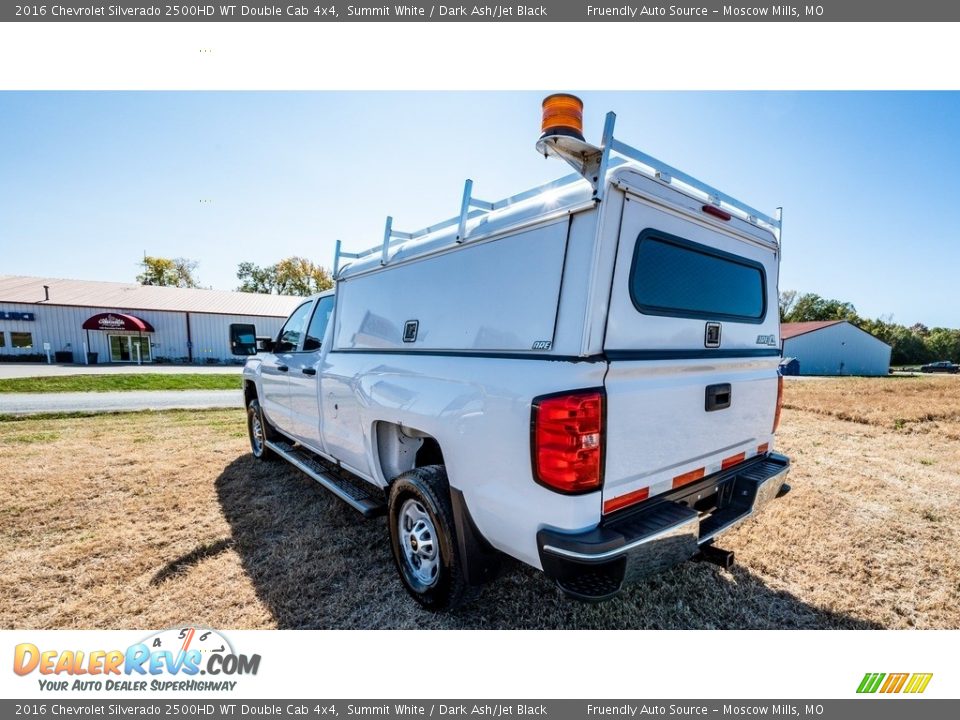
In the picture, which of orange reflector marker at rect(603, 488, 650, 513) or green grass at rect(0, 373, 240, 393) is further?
green grass at rect(0, 373, 240, 393)

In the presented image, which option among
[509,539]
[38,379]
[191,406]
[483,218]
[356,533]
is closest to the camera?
[509,539]

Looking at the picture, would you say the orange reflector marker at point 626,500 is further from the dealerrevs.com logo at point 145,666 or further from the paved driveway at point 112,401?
the paved driveway at point 112,401

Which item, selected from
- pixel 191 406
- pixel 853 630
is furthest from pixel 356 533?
pixel 191 406

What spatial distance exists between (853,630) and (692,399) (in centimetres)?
170

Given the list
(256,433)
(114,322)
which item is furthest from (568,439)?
(114,322)

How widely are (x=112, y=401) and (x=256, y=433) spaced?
26.8 ft

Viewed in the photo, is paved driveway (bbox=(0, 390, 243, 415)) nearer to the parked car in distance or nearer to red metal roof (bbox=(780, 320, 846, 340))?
red metal roof (bbox=(780, 320, 846, 340))

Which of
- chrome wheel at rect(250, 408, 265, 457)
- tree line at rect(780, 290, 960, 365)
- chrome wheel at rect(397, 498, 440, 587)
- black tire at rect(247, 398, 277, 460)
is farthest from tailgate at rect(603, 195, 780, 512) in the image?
tree line at rect(780, 290, 960, 365)

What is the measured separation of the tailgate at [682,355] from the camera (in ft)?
6.66

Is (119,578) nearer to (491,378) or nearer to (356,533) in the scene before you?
(356,533)

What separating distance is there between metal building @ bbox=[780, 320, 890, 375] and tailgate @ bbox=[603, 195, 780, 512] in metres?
37.4

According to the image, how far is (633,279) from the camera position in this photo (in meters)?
2.12

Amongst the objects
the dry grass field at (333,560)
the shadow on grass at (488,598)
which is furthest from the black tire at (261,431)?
the shadow on grass at (488,598)

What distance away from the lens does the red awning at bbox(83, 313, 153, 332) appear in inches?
954
